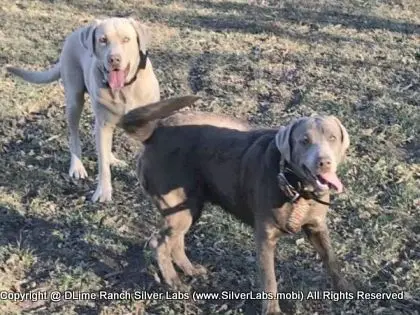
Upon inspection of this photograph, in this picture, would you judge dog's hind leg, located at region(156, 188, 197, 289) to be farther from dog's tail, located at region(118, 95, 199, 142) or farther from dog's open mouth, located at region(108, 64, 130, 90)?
dog's open mouth, located at region(108, 64, 130, 90)

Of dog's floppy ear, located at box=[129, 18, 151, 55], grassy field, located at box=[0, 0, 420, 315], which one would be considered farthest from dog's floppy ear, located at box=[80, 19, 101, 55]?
grassy field, located at box=[0, 0, 420, 315]

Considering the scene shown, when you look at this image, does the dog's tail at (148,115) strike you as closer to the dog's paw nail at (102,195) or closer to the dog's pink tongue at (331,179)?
the dog's pink tongue at (331,179)

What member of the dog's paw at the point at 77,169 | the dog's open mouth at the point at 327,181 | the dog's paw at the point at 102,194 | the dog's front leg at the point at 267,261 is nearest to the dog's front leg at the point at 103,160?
the dog's paw at the point at 102,194

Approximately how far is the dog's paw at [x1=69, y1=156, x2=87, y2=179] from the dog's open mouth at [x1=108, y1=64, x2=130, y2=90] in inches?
32.8

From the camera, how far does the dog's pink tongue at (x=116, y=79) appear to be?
5340mm

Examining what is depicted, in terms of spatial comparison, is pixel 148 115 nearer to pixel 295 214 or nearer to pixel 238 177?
pixel 238 177

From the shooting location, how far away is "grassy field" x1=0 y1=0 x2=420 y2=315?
452 cm

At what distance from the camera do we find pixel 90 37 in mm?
5465

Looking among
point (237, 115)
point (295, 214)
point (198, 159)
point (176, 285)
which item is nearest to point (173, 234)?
point (176, 285)

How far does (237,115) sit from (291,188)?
118 inches

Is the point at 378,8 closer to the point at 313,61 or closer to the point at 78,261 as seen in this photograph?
the point at 313,61

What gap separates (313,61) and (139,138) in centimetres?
408

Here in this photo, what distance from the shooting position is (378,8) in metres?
10.1

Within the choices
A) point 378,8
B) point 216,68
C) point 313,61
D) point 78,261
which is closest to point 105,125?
point 78,261
